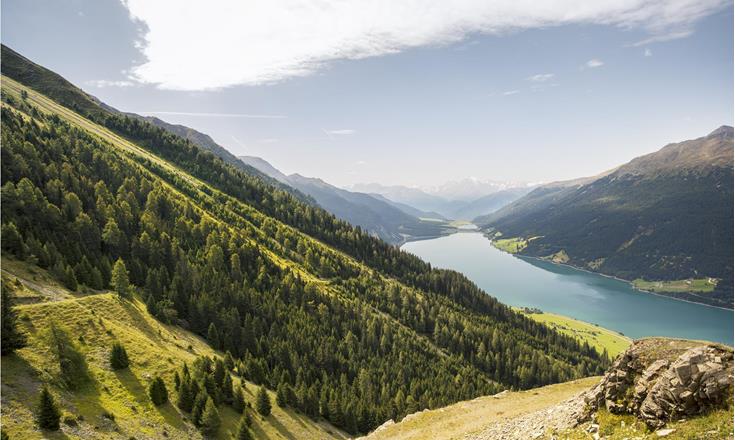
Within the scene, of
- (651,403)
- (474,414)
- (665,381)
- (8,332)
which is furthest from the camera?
(474,414)

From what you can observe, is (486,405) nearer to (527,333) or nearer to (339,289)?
(339,289)

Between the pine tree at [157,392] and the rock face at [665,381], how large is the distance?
50626mm

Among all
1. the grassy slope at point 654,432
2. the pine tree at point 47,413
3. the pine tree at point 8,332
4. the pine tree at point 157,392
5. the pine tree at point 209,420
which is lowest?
the pine tree at point 209,420

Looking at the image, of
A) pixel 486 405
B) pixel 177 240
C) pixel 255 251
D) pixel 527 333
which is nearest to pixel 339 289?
pixel 255 251

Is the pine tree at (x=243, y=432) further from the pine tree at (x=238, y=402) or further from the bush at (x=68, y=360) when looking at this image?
the bush at (x=68, y=360)

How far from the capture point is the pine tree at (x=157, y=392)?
162ft

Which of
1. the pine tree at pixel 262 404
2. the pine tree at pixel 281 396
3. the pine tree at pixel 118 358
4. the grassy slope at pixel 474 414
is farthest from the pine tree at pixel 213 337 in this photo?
the grassy slope at pixel 474 414

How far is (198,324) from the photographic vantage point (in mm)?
94000

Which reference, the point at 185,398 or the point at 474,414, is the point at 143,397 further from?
the point at 474,414

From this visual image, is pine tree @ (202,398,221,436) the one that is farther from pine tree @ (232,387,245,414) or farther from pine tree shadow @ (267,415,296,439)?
pine tree shadow @ (267,415,296,439)

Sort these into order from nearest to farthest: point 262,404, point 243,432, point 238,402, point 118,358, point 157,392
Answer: point 157,392
point 118,358
point 243,432
point 238,402
point 262,404

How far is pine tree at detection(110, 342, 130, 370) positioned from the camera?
5156cm

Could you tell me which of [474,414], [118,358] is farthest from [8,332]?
[474,414]

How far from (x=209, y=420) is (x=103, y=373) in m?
15.3
